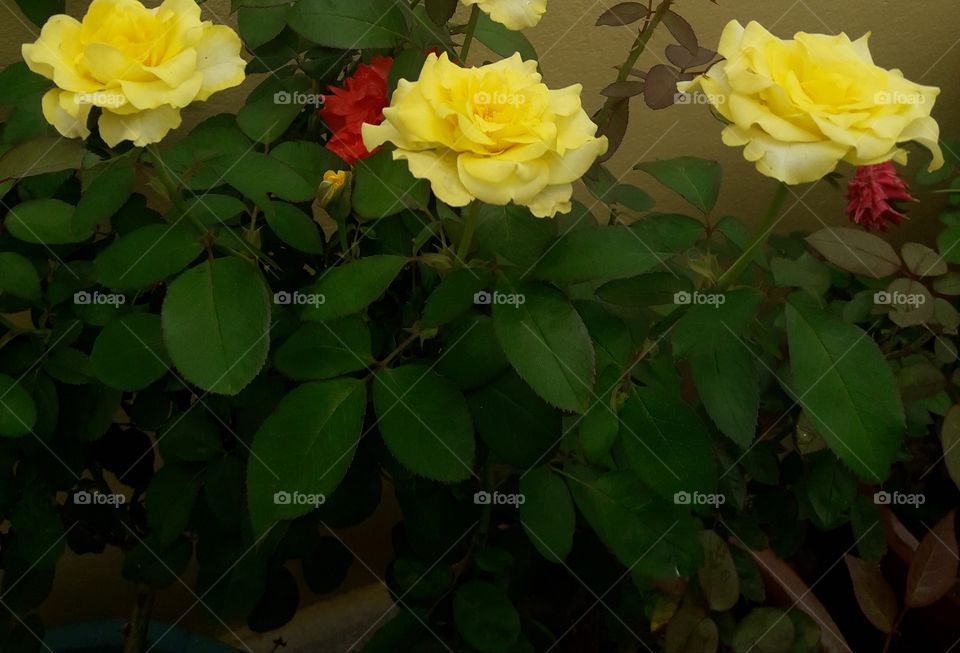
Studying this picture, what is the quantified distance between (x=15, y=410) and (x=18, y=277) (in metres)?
0.09

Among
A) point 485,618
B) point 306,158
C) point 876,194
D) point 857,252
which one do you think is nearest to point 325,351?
point 306,158

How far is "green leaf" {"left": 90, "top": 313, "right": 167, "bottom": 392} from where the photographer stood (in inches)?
21.0

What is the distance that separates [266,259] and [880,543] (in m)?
0.65

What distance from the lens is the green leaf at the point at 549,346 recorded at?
47cm

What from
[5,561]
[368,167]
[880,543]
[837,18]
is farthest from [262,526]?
[837,18]

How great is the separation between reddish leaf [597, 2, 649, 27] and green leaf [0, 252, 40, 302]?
17.4 inches

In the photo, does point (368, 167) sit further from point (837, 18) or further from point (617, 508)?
point (837, 18)

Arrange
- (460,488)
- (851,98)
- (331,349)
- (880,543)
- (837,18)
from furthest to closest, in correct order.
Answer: (837,18)
(880,543)
(460,488)
(331,349)
(851,98)

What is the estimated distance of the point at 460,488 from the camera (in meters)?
0.67

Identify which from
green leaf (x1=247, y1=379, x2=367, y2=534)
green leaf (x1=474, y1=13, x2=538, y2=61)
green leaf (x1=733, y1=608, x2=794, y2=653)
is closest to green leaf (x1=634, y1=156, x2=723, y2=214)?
green leaf (x1=474, y1=13, x2=538, y2=61)

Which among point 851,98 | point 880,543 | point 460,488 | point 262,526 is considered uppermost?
point 851,98

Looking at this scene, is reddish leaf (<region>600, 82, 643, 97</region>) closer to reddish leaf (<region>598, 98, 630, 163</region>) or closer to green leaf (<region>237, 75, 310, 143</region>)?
reddish leaf (<region>598, 98, 630, 163</region>)

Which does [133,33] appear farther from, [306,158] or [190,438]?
[190,438]

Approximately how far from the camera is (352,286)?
0.51m
